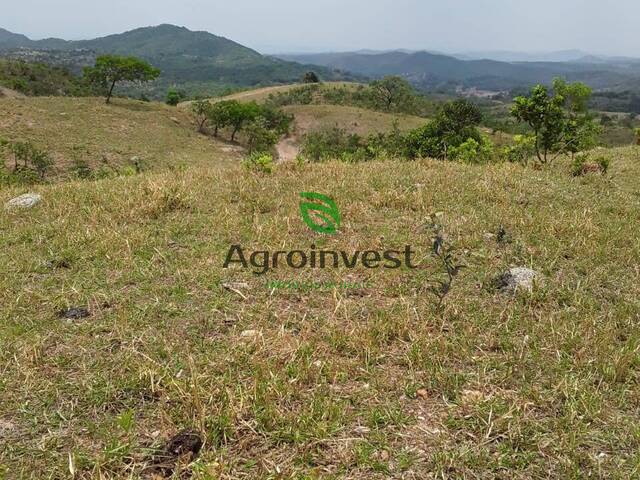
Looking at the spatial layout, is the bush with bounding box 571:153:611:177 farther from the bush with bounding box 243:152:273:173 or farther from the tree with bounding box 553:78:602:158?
the bush with bounding box 243:152:273:173

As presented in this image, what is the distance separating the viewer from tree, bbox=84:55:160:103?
49312mm

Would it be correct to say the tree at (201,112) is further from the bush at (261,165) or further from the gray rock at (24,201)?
the gray rock at (24,201)

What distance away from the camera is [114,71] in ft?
164

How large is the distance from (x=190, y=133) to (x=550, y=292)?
48.0 m

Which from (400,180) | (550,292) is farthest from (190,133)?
(550,292)

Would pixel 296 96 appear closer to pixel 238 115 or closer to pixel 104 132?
pixel 238 115

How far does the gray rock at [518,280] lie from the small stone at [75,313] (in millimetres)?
3557

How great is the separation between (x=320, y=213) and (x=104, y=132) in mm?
39175

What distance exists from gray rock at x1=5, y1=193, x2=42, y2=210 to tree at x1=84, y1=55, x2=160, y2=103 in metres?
46.9

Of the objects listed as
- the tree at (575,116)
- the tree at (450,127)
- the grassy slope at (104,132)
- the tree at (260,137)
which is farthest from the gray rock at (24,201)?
the tree at (260,137)

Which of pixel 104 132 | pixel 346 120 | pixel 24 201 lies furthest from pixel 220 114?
pixel 24 201

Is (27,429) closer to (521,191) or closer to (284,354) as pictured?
(284,354)

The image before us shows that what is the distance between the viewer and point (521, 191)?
7203mm

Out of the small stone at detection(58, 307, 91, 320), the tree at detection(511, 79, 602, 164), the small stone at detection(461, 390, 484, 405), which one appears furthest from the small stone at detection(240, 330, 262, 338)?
the tree at detection(511, 79, 602, 164)
